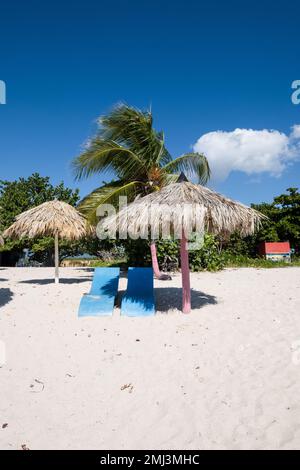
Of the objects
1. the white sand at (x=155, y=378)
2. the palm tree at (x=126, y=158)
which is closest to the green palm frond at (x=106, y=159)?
the palm tree at (x=126, y=158)

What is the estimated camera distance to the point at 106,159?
1079 centimetres

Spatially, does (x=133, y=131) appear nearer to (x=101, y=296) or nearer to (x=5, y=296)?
(x=101, y=296)

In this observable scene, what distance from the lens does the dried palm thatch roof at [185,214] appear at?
19.2ft

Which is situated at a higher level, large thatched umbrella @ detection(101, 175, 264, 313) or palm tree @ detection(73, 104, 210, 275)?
palm tree @ detection(73, 104, 210, 275)

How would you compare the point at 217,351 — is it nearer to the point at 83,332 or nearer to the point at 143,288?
the point at 83,332

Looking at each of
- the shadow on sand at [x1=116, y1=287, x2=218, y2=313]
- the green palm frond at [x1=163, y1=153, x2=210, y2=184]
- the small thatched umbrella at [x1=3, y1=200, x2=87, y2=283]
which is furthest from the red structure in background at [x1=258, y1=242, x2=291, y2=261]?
the small thatched umbrella at [x1=3, y1=200, x2=87, y2=283]

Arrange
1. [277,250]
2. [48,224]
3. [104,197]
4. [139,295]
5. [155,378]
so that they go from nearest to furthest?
1. [155,378]
2. [139,295]
3. [48,224]
4. [104,197]
5. [277,250]

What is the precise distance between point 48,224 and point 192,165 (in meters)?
5.56

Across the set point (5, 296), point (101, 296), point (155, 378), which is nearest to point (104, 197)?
point (101, 296)

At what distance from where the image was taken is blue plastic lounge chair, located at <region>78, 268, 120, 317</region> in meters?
6.66

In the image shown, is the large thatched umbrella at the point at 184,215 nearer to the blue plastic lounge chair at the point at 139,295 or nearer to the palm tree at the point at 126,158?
the blue plastic lounge chair at the point at 139,295

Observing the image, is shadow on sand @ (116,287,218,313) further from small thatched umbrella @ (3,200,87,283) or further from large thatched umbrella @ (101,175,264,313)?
small thatched umbrella @ (3,200,87,283)

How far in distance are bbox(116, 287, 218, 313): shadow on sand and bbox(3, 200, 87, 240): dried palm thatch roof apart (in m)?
2.40
